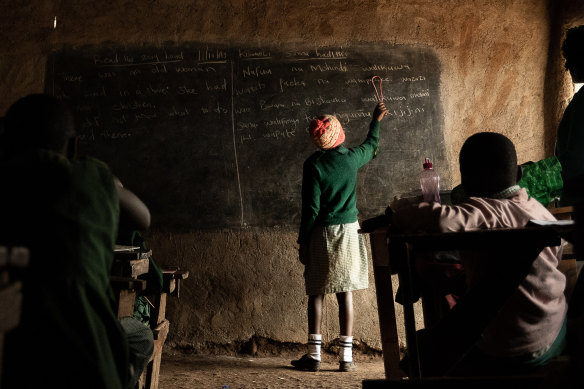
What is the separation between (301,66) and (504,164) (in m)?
2.99

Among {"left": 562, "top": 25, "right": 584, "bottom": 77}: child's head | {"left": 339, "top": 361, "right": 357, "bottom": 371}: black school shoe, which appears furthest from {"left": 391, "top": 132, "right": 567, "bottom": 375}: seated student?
{"left": 339, "top": 361, "right": 357, "bottom": 371}: black school shoe

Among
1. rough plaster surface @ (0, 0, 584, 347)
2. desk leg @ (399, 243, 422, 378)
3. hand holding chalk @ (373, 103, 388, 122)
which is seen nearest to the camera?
desk leg @ (399, 243, 422, 378)

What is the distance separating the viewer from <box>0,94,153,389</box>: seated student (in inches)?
49.5

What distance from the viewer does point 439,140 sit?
14.8 ft

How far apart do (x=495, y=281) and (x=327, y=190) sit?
237 centimetres

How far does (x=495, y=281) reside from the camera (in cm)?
149

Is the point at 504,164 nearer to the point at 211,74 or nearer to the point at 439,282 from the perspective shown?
the point at 439,282

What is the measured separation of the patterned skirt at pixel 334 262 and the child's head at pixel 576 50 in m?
1.76

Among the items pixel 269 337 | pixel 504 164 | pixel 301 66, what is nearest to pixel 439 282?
pixel 504 164

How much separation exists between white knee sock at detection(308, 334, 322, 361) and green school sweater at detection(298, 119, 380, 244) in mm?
652

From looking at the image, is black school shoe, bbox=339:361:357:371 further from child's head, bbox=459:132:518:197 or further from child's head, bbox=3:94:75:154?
child's head, bbox=3:94:75:154

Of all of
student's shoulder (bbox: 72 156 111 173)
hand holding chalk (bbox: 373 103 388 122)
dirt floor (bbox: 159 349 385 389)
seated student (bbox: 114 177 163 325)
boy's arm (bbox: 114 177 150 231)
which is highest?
hand holding chalk (bbox: 373 103 388 122)

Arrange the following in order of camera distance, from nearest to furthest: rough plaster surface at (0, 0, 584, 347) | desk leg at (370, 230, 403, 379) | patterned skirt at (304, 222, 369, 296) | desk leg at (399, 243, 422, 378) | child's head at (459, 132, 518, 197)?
desk leg at (399, 243, 422, 378)
child's head at (459, 132, 518, 197)
desk leg at (370, 230, 403, 379)
patterned skirt at (304, 222, 369, 296)
rough plaster surface at (0, 0, 584, 347)

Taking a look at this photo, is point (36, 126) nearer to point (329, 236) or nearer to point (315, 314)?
point (329, 236)
